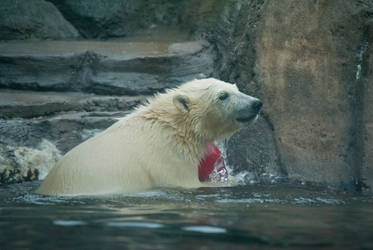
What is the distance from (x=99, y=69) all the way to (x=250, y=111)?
8.67 ft

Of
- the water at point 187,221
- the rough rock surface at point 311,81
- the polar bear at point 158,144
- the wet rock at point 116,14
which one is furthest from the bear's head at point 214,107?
the wet rock at point 116,14

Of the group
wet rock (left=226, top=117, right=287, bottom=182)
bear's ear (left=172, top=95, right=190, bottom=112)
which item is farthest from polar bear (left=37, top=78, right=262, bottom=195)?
wet rock (left=226, top=117, right=287, bottom=182)

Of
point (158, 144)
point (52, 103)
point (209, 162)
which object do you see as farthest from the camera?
point (52, 103)

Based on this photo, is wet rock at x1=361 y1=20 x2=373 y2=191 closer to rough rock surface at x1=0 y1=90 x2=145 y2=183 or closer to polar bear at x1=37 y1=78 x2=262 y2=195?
polar bear at x1=37 y1=78 x2=262 y2=195

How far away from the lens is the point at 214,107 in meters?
5.66

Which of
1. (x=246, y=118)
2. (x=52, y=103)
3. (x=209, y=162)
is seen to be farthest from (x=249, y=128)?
(x=52, y=103)

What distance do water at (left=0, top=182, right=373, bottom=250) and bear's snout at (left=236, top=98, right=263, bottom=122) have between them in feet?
3.00

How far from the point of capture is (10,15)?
8227mm

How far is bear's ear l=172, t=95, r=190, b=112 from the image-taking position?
223 inches

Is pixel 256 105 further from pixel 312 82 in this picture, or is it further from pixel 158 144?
pixel 312 82

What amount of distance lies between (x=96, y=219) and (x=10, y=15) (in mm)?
5547

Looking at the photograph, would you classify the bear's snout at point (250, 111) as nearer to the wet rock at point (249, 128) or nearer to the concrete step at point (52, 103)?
the wet rock at point (249, 128)

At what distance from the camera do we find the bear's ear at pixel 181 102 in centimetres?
565

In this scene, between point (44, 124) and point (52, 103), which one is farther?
point (52, 103)
